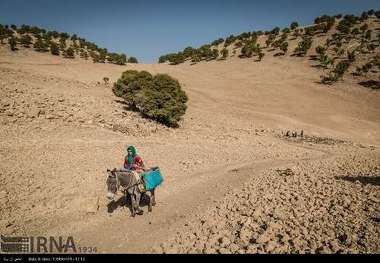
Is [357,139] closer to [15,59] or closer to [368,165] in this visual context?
[368,165]

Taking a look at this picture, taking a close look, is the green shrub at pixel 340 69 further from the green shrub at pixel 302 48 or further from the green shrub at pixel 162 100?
the green shrub at pixel 162 100

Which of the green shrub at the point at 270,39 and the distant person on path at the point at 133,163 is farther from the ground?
the green shrub at the point at 270,39

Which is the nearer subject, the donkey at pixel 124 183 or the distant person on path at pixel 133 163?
the donkey at pixel 124 183

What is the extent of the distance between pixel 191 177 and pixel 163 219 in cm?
609

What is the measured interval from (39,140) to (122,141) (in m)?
5.48

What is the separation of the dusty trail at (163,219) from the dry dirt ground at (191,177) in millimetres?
50

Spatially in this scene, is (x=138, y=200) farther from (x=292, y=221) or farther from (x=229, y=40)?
(x=229, y=40)

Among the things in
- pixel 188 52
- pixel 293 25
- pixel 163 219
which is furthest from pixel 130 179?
pixel 293 25

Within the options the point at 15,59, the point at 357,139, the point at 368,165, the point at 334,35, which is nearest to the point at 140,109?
the point at 368,165

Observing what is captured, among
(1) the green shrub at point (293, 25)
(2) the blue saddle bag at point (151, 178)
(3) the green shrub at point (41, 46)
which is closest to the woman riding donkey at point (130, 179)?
(2) the blue saddle bag at point (151, 178)

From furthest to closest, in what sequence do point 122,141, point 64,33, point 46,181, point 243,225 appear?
point 64,33, point 122,141, point 46,181, point 243,225

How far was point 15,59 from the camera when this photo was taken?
60062 mm

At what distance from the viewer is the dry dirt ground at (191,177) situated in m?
9.16

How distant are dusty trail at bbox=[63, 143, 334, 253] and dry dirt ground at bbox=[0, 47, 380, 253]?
0.05m
